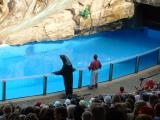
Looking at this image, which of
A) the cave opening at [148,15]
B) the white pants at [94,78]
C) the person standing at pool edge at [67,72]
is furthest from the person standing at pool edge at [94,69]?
the cave opening at [148,15]

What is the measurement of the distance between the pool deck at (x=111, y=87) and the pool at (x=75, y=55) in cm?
136

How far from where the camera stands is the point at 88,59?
18.1 meters

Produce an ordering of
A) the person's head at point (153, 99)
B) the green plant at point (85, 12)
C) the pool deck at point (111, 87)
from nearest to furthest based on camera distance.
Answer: the person's head at point (153, 99) < the pool deck at point (111, 87) < the green plant at point (85, 12)

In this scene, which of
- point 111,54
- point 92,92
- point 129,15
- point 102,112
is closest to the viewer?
point 102,112

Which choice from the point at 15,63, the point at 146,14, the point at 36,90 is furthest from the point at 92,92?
the point at 146,14

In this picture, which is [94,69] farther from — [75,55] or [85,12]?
[85,12]

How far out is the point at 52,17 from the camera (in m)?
20.4

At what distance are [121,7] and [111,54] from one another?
3.51 meters

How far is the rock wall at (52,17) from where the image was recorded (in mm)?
19734

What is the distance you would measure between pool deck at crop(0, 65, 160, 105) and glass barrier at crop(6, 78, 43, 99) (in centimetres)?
267

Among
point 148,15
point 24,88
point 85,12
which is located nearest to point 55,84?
point 24,88

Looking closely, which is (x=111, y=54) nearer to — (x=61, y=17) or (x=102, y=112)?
(x=61, y=17)

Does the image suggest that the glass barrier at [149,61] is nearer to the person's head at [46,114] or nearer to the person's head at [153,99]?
the person's head at [153,99]

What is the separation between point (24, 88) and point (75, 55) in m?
5.04
